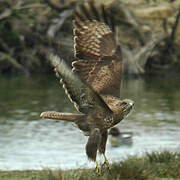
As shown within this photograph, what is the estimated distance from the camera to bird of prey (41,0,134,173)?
26.3 feet

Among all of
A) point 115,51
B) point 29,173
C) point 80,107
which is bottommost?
point 29,173

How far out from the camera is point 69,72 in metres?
7.52

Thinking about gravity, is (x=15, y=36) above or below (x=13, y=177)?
below

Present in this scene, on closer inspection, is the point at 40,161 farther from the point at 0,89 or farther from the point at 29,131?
the point at 0,89

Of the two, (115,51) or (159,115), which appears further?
(159,115)

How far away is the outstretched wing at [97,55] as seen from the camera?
8531 millimetres

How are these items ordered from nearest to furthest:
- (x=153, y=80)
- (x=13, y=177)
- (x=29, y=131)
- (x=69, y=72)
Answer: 1. (x=69, y=72)
2. (x=13, y=177)
3. (x=29, y=131)
4. (x=153, y=80)

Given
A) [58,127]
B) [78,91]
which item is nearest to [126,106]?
[78,91]

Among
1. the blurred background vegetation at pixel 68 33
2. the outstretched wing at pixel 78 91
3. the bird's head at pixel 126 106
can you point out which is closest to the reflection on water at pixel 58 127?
the outstretched wing at pixel 78 91

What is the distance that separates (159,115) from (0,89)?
9501mm

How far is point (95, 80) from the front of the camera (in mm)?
8594

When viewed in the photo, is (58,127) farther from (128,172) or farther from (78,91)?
(78,91)

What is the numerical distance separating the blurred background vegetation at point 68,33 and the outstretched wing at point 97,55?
24241mm

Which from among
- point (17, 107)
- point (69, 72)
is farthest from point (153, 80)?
point (69, 72)
